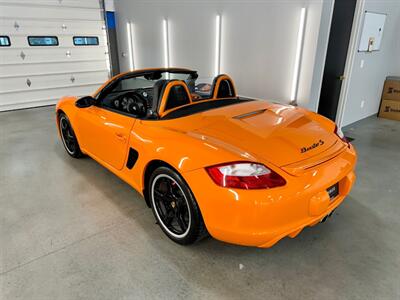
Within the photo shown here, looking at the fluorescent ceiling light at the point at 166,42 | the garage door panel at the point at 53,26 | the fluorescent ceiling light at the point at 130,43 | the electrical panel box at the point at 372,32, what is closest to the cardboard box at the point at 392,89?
the electrical panel box at the point at 372,32

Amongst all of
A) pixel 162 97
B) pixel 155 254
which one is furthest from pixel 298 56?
pixel 155 254

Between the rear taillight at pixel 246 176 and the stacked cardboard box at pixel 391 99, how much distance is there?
17.5 ft

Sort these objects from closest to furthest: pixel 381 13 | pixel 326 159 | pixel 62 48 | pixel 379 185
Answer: pixel 326 159 → pixel 379 185 → pixel 381 13 → pixel 62 48

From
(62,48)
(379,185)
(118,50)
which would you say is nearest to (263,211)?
(379,185)

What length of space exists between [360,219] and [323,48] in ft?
8.84

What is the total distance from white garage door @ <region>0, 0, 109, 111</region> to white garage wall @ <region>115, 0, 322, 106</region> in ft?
5.19

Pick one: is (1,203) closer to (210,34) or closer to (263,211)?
(263,211)

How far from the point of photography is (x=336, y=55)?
4.36m

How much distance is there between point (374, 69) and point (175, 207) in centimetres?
490

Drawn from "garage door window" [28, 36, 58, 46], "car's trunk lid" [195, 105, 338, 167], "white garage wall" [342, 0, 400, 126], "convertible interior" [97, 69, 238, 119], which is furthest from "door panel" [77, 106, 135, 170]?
"garage door window" [28, 36, 58, 46]

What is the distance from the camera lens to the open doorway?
13.4ft

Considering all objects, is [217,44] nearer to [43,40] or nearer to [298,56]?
[298,56]

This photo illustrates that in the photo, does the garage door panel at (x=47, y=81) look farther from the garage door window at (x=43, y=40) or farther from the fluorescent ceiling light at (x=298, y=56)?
the fluorescent ceiling light at (x=298, y=56)

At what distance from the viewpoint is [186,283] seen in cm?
167
